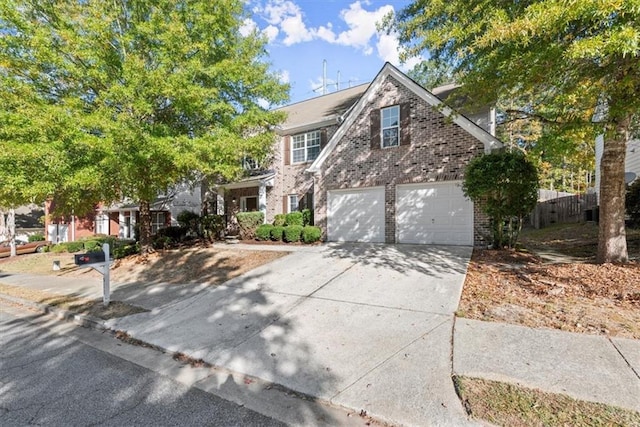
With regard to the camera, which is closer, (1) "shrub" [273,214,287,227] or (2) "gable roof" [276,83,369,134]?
(1) "shrub" [273,214,287,227]

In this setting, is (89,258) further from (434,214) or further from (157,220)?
(157,220)

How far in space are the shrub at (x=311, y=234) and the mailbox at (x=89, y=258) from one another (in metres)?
7.27

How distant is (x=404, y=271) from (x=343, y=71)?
2150 cm

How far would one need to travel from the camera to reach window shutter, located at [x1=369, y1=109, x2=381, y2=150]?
12.3 metres

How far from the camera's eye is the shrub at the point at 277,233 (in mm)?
13414

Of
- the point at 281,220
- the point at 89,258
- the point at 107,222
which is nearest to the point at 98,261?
the point at 89,258

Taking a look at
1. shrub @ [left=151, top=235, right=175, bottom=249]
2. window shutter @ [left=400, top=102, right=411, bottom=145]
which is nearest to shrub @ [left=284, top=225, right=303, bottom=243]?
window shutter @ [left=400, top=102, right=411, bottom=145]

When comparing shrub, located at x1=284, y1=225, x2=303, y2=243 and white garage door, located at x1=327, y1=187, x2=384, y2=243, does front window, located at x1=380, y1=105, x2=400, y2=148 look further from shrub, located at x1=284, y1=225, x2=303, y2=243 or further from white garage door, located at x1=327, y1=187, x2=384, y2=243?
shrub, located at x1=284, y1=225, x2=303, y2=243

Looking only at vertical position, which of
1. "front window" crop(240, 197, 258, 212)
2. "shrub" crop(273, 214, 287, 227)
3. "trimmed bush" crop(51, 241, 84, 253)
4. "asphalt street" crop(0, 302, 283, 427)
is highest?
"front window" crop(240, 197, 258, 212)

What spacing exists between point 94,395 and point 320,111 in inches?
595

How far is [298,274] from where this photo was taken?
796cm

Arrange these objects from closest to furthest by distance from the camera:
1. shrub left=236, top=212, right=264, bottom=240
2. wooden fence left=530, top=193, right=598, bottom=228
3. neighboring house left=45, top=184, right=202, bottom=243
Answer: shrub left=236, top=212, right=264, bottom=240, wooden fence left=530, top=193, right=598, bottom=228, neighboring house left=45, top=184, right=202, bottom=243

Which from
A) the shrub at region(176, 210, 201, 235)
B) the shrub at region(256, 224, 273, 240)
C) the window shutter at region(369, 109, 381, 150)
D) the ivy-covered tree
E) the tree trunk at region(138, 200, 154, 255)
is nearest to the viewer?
the ivy-covered tree

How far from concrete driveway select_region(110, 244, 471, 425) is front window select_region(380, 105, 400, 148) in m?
5.23
